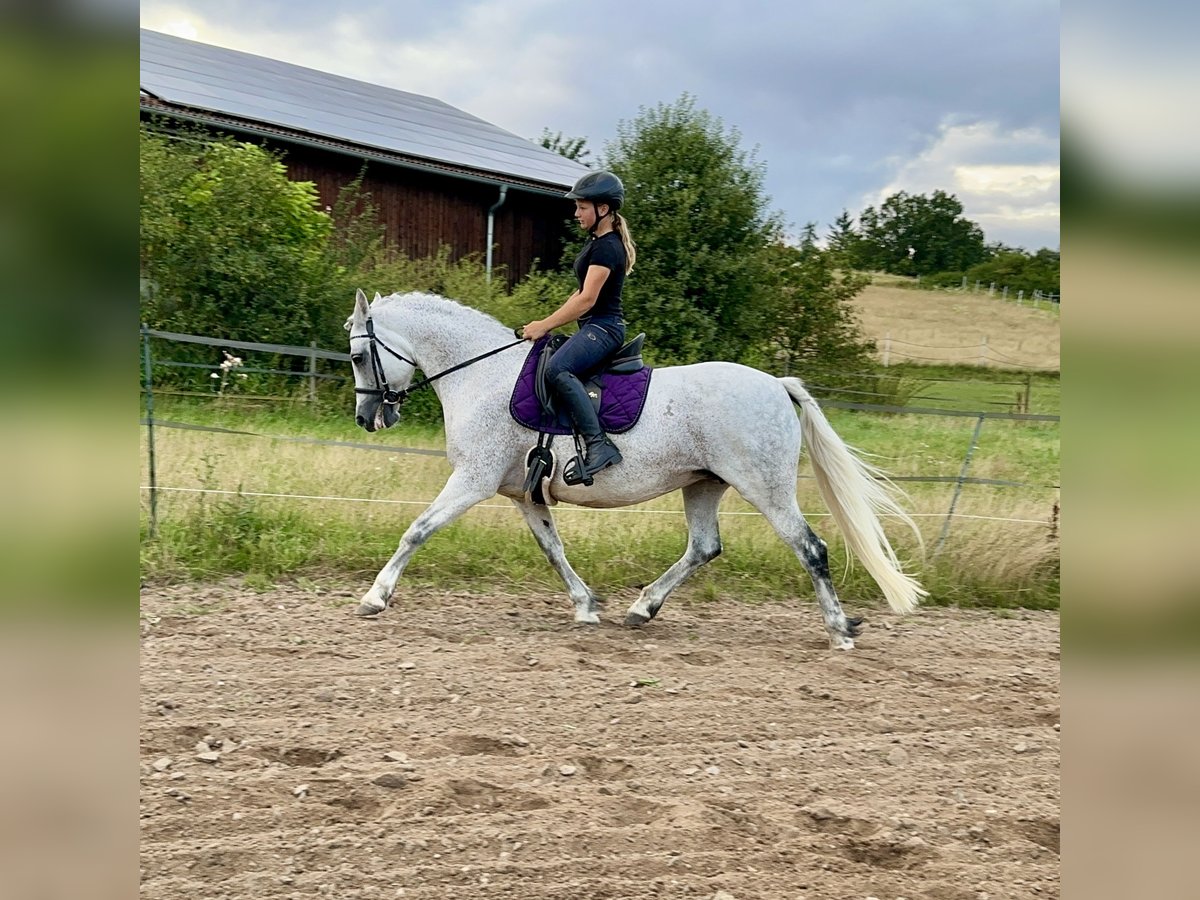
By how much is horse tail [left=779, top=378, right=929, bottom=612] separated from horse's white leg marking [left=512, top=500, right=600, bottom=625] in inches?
58.1

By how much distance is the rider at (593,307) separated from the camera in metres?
5.21

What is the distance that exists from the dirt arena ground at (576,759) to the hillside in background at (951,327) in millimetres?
18567

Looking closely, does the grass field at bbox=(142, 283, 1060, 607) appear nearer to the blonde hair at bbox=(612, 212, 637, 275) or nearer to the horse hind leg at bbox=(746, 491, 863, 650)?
the horse hind leg at bbox=(746, 491, 863, 650)

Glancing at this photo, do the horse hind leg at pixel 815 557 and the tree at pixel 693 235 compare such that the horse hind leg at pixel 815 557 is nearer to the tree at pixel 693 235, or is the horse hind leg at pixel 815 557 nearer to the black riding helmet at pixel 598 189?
the black riding helmet at pixel 598 189

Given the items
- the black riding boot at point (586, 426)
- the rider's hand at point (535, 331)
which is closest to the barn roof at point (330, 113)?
the rider's hand at point (535, 331)

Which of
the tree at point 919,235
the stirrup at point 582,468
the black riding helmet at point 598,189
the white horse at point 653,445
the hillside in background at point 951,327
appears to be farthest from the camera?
the tree at point 919,235

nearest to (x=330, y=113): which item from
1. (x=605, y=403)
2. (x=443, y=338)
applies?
(x=443, y=338)

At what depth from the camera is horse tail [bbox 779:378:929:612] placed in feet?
17.9

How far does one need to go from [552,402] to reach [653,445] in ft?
1.94

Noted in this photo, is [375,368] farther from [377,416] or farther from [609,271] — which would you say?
[609,271]

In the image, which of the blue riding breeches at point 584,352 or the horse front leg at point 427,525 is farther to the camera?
the horse front leg at point 427,525

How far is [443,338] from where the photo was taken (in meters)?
5.75

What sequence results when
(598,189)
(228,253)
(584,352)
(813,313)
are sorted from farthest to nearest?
(813,313) → (228,253) → (584,352) → (598,189)
